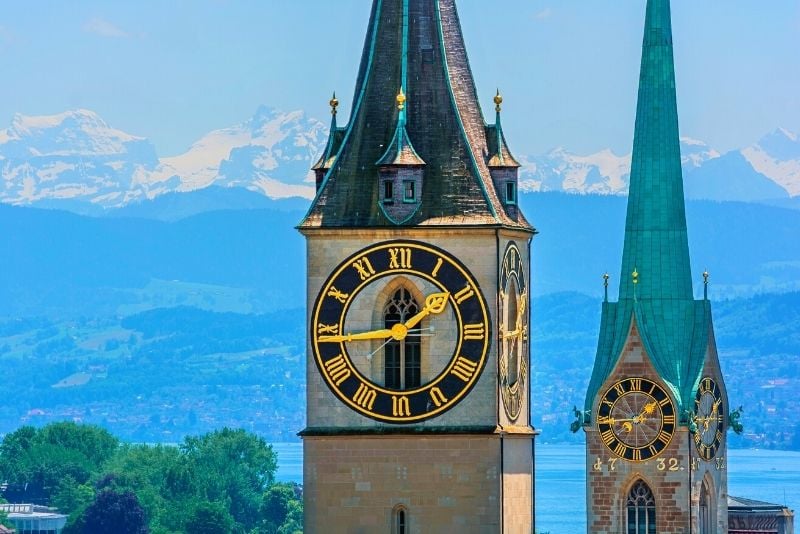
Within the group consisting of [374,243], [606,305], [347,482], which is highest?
[606,305]

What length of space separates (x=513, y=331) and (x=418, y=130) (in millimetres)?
3677

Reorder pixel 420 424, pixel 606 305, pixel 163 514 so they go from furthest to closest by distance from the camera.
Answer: pixel 163 514 → pixel 606 305 → pixel 420 424

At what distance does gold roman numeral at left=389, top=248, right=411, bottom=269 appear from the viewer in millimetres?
61656

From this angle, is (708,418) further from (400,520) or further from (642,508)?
(400,520)

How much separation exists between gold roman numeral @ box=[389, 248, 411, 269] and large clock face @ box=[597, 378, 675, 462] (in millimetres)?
57947

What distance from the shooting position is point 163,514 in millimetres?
180000

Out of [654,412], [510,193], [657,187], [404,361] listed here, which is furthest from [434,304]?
[657,187]

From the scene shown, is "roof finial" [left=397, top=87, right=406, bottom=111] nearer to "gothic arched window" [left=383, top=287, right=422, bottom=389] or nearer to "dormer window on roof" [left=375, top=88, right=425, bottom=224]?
"dormer window on roof" [left=375, top=88, right=425, bottom=224]

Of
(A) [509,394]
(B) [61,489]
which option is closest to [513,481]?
(A) [509,394]

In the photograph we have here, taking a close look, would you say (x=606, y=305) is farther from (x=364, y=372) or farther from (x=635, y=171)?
(x=364, y=372)

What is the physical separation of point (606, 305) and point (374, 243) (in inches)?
2294

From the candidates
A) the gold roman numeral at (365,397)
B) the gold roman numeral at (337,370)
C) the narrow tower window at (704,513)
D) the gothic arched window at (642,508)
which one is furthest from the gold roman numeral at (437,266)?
the narrow tower window at (704,513)

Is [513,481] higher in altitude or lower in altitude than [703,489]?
lower

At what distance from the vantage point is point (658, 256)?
404 ft
